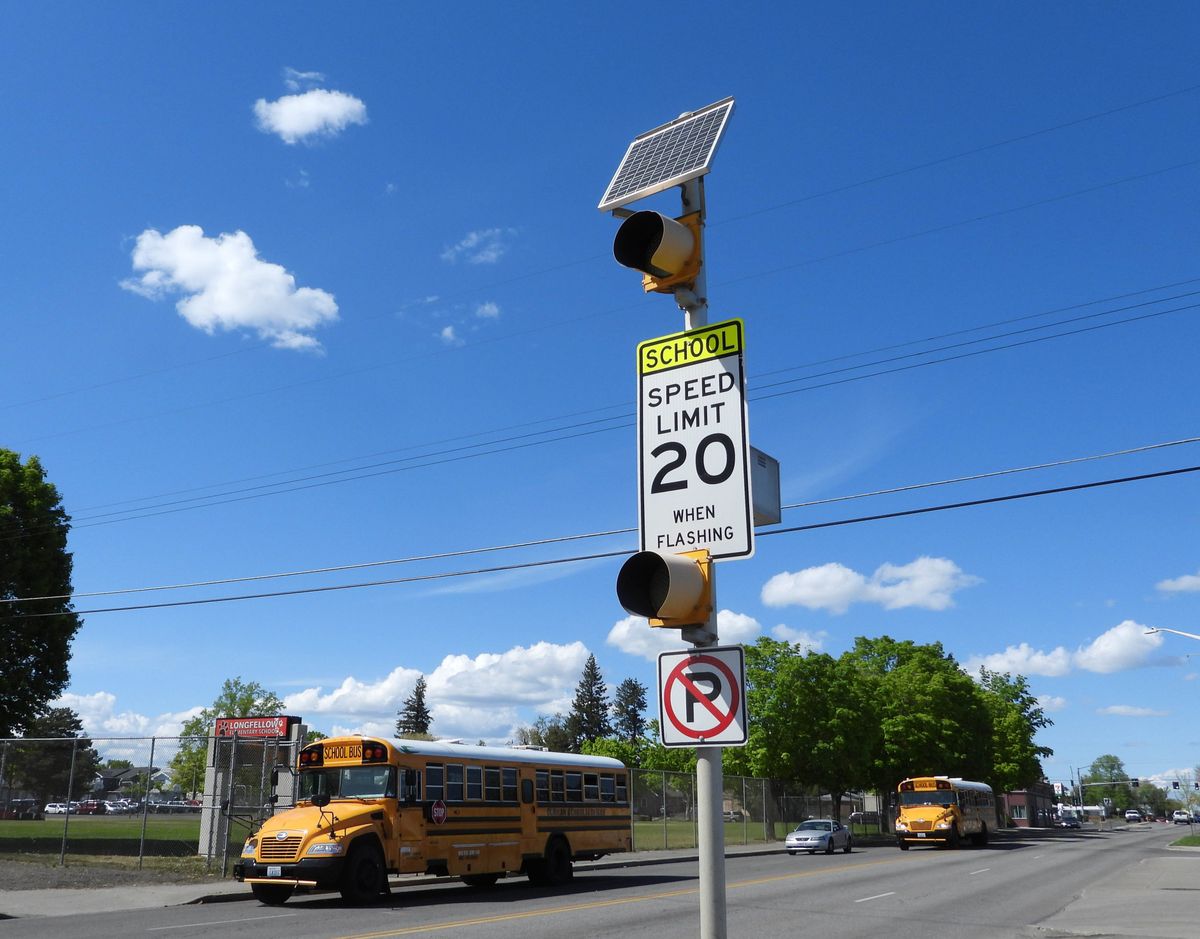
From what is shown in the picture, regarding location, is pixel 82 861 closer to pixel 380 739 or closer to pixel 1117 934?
pixel 380 739

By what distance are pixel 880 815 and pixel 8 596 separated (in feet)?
182

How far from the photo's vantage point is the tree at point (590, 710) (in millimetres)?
154000

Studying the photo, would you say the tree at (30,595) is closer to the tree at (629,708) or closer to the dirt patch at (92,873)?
the dirt patch at (92,873)

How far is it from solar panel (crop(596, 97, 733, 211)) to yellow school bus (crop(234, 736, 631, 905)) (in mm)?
14997

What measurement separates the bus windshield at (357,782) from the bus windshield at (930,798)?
33494 mm

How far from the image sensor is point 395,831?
18.6m

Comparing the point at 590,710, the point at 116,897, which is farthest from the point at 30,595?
the point at 590,710

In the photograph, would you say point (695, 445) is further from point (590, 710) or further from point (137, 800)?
point (590, 710)

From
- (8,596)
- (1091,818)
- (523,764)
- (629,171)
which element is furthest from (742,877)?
(1091,818)

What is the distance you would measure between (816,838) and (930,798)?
25.5 ft

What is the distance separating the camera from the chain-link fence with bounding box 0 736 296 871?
2533 centimetres

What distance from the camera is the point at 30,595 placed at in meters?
40.3

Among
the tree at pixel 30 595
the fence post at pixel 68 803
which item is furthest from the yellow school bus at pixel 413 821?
the tree at pixel 30 595

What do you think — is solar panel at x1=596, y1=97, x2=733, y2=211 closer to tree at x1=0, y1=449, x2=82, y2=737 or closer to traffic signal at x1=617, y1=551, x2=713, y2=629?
traffic signal at x1=617, y1=551, x2=713, y2=629
